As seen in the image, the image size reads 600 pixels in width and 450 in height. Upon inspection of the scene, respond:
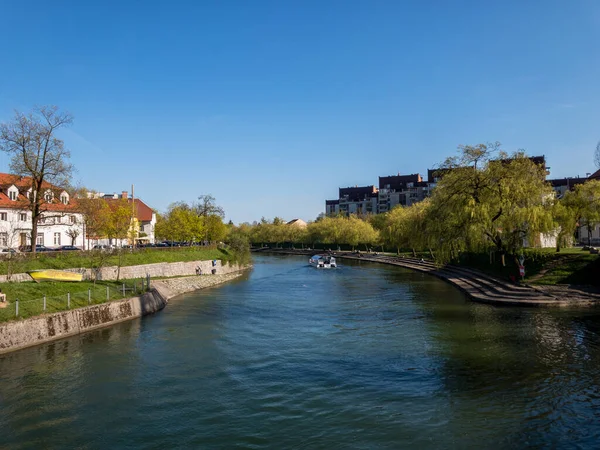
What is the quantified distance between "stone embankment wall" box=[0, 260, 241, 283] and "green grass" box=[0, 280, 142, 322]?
292 centimetres

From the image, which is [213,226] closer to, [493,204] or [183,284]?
[183,284]

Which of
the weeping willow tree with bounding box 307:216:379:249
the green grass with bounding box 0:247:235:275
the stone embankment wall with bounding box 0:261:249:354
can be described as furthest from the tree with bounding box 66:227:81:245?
the weeping willow tree with bounding box 307:216:379:249

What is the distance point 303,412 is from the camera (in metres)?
14.9

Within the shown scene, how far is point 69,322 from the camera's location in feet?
83.4

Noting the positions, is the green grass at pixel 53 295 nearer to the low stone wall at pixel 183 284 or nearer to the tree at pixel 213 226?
the low stone wall at pixel 183 284

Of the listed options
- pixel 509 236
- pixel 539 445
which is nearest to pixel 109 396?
pixel 539 445

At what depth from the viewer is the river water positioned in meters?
13.3

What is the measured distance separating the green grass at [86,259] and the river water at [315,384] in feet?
36.0

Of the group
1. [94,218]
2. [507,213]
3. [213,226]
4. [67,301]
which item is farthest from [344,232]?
[67,301]

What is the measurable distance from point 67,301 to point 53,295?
256 centimetres

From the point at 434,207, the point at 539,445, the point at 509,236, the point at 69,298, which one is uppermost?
the point at 434,207

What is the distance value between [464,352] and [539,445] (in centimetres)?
933

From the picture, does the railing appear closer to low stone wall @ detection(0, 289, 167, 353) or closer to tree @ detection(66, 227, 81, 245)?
low stone wall @ detection(0, 289, 167, 353)

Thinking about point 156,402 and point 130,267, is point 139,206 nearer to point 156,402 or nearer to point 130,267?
point 130,267
